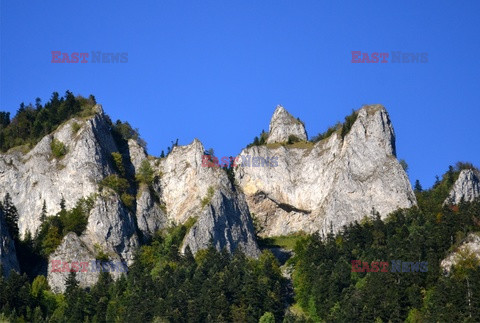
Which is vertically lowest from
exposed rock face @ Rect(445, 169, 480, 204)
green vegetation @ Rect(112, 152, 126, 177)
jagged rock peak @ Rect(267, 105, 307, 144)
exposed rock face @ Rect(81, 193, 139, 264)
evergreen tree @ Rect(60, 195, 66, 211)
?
exposed rock face @ Rect(81, 193, 139, 264)

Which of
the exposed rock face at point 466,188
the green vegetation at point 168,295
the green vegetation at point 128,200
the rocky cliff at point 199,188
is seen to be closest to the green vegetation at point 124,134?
the rocky cliff at point 199,188

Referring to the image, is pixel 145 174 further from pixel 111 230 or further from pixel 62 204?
pixel 111 230

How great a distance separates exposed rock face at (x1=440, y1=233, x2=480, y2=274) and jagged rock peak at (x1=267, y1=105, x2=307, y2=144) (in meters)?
40.2

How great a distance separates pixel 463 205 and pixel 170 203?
34629 millimetres

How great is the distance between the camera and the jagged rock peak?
550ft

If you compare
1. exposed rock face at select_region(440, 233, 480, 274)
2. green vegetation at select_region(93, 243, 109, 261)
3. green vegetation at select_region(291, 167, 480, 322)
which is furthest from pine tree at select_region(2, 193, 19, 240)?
exposed rock face at select_region(440, 233, 480, 274)

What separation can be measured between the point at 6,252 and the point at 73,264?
7386mm

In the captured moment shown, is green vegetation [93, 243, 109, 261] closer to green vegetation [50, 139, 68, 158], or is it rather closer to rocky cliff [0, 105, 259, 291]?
rocky cliff [0, 105, 259, 291]

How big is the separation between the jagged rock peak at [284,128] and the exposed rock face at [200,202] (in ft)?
42.2

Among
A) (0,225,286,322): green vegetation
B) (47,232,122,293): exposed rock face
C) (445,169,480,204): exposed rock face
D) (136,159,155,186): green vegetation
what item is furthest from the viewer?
(136,159,155,186): green vegetation

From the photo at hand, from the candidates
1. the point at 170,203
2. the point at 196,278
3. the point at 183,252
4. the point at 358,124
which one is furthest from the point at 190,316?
A: the point at 358,124

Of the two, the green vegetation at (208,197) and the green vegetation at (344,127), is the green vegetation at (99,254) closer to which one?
the green vegetation at (208,197)

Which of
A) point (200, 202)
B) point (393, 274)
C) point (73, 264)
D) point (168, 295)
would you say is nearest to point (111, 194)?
point (200, 202)

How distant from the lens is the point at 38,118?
162m
